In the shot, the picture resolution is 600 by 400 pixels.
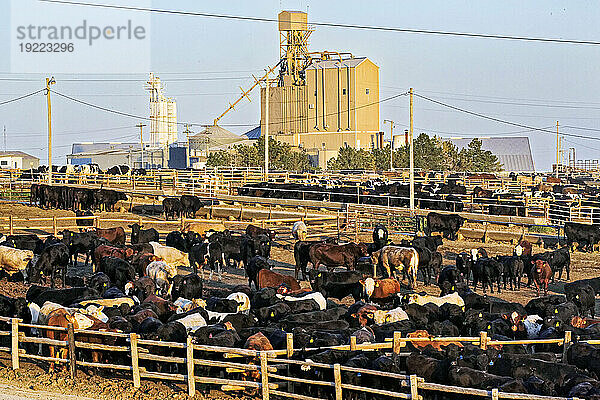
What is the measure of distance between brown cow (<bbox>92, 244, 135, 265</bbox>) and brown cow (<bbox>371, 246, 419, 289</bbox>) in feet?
20.8

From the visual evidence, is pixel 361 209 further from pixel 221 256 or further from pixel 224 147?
pixel 224 147

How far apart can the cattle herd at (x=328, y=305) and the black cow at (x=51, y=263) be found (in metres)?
0.03

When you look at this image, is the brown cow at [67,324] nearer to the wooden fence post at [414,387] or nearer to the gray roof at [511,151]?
the wooden fence post at [414,387]

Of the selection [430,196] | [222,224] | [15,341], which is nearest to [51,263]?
[15,341]

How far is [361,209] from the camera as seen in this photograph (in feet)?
113

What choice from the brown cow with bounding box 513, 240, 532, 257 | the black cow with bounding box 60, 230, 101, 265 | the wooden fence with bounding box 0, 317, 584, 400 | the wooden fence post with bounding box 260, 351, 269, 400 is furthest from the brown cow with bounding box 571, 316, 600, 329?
the black cow with bounding box 60, 230, 101, 265

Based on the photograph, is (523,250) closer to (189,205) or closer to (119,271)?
(119,271)

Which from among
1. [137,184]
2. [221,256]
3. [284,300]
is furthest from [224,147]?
[284,300]

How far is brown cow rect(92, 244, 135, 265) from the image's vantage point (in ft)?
69.0

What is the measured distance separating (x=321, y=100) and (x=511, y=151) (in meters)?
37.0

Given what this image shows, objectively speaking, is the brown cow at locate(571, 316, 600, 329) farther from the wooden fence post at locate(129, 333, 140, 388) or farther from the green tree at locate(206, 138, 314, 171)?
the green tree at locate(206, 138, 314, 171)

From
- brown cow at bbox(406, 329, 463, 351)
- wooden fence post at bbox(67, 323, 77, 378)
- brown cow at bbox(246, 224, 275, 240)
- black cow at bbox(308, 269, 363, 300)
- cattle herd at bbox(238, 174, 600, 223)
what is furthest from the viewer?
cattle herd at bbox(238, 174, 600, 223)

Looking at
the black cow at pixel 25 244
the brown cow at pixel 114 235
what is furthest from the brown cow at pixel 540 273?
the black cow at pixel 25 244

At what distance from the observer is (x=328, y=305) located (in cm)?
1658
